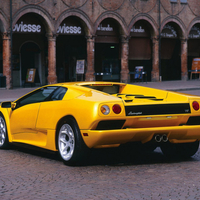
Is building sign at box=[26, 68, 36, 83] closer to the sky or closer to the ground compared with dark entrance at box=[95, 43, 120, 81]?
closer to the ground

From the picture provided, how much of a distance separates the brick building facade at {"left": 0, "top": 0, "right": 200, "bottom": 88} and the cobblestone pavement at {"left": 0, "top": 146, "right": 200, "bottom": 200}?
2104cm

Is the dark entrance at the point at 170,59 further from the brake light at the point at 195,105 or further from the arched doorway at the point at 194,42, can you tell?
the brake light at the point at 195,105

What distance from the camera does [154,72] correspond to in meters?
34.0

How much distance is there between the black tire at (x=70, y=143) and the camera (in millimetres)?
6230

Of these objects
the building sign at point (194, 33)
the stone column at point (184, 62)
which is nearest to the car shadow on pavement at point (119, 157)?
the stone column at point (184, 62)

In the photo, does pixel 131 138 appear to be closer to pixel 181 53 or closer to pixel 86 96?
pixel 86 96

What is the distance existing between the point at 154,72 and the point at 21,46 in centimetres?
991

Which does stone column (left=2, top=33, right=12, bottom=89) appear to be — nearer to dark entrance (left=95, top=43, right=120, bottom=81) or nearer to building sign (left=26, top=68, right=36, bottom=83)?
building sign (left=26, top=68, right=36, bottom=83)

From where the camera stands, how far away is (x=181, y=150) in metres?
7.10

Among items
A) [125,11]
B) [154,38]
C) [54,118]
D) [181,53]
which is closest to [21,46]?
[125,11]

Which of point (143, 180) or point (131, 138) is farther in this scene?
point (131, 138)

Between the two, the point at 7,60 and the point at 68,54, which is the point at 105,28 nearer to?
the point at 68,54

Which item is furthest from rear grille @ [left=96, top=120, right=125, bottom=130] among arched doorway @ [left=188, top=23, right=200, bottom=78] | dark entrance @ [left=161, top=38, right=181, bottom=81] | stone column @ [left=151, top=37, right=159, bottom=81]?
arched doorway @ [left=188, top=23, right=200, bottom=78]

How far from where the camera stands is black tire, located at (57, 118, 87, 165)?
20.4 feet
